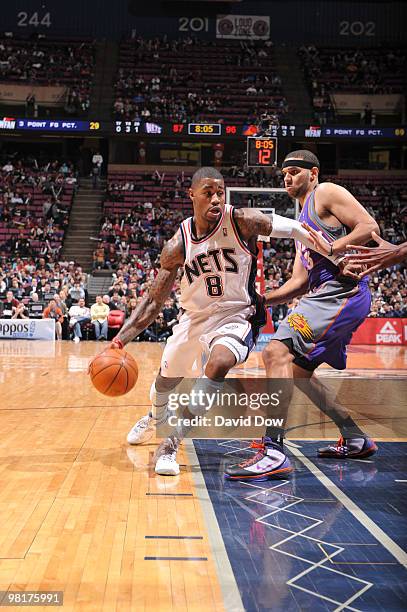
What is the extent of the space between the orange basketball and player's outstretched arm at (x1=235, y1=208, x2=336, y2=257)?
1.15m

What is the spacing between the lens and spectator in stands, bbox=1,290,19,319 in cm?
1684

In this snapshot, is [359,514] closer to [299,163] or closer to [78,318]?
[299,163]

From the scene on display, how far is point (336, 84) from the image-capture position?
2920 cm

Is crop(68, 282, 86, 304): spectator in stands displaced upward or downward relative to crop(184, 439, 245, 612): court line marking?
upward

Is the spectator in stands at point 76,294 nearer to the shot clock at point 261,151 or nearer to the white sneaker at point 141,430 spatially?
the shot clock at point 261,151

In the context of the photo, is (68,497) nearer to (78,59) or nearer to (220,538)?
(220,538)

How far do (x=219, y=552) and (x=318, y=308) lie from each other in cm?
205

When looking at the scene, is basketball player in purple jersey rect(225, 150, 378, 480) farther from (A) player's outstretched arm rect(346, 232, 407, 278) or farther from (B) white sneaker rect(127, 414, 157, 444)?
(B) white sneaker rect(127, 414, 157, 444)

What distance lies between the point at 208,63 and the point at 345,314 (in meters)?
26.7

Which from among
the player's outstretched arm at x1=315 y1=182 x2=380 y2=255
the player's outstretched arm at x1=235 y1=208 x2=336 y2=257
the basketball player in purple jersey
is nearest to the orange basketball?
the basketball player in purple jersey

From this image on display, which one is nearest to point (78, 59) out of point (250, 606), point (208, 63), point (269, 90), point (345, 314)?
point (208, 63)

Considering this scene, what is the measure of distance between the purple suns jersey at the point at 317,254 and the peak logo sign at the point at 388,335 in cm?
1277

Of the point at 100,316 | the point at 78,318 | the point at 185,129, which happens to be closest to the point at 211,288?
the point at 100,316

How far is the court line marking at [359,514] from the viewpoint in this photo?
294 cm
